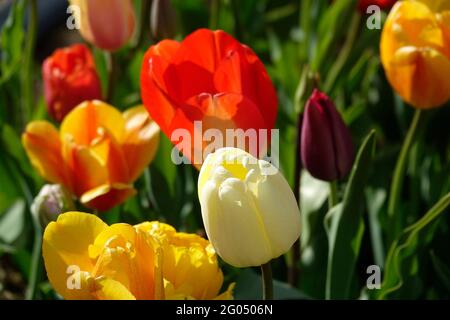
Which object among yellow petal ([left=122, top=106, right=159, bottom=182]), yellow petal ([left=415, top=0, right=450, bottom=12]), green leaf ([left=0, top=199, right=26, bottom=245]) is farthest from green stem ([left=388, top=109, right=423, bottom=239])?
green leaf ([left=0, top=199, right=26, bottom=245])

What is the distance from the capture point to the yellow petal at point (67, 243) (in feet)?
2.51

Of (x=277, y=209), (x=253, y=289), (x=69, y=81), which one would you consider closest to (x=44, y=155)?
(x=69, y=81)

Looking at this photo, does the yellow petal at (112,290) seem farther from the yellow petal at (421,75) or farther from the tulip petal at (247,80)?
the yellow petal at (421,75)

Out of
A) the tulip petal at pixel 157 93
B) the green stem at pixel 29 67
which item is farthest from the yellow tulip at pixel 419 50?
the green stem at pixel 29 67

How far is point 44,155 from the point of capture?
3.40 feet

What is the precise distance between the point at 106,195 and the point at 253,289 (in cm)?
21

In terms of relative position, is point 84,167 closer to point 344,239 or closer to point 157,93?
point 157,93

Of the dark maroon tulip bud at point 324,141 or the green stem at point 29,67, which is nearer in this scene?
the dark maroon tulip bud at point 324,141

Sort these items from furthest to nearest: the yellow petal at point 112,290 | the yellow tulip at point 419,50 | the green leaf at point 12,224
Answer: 1. the green leaf at point 12,224
2. the yellow tulip at point 419,50
3. the yellow petal at point 112,290

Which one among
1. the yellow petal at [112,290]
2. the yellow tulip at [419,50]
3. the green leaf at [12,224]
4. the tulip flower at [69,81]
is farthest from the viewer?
the green leaf at [12,224]

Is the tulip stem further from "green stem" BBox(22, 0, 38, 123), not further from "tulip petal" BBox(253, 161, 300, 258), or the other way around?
"green stem" BBox(22, 0, 38, 123)

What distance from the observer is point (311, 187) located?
125cm

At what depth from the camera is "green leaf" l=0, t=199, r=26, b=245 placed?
A: 1314 mm
